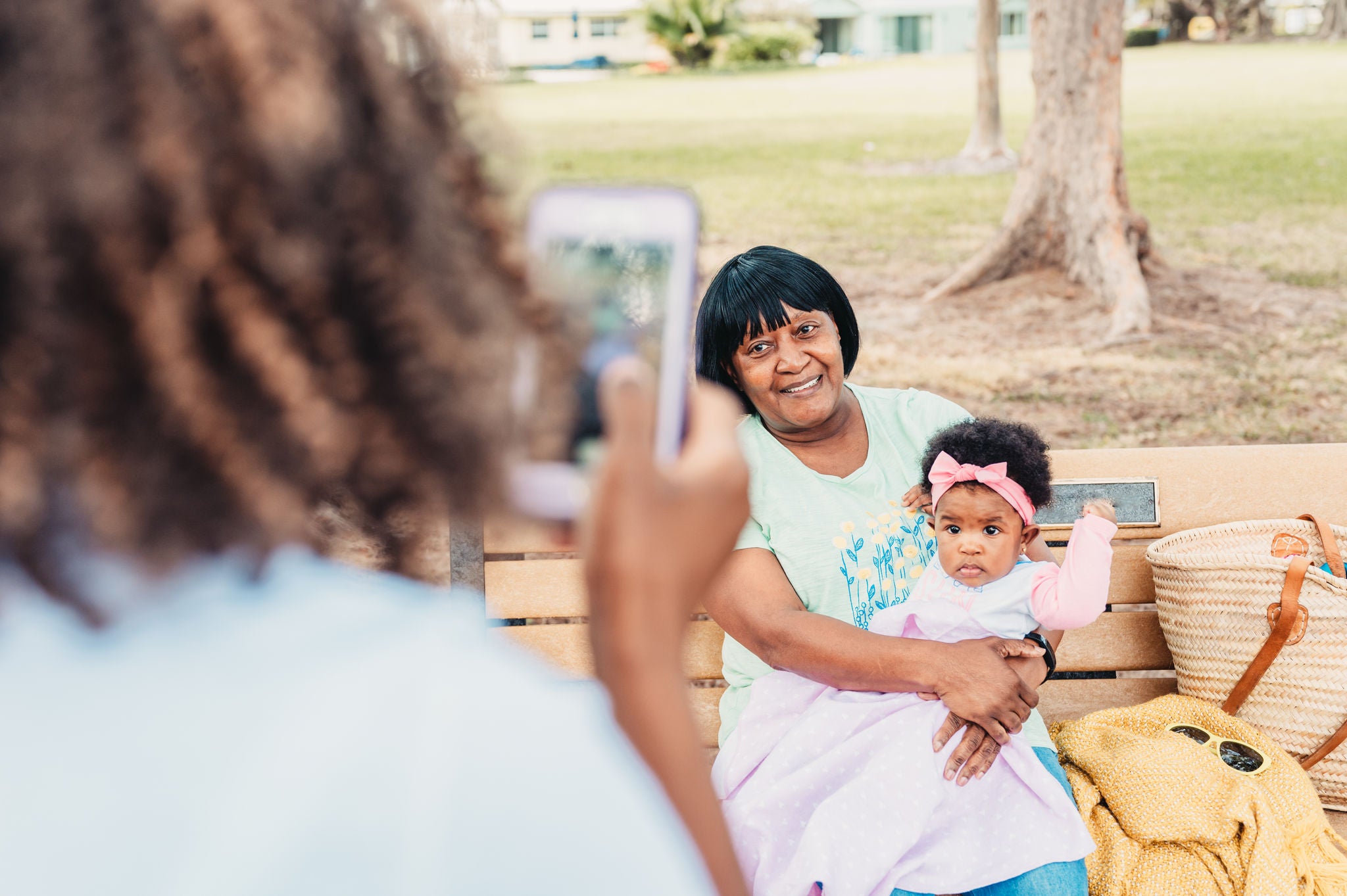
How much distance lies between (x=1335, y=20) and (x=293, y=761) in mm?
35572

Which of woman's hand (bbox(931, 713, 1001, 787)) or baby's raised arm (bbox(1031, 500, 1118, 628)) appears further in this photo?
baby's raised arm (bbox(1031, 500, 1118, 628))

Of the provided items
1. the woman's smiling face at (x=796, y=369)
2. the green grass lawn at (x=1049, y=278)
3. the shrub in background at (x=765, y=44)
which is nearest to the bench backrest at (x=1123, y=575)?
the woman's smiling face at (x=796, y=369)

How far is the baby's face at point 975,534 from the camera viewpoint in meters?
2.41

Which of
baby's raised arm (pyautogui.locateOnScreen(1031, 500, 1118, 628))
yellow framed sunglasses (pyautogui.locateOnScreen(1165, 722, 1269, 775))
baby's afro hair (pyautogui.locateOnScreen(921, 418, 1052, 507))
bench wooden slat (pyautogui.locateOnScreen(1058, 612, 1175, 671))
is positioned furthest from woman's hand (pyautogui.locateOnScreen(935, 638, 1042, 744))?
bench wooden slat (pyautogui.locateOnScreen(1058, 612, 1175, 671))

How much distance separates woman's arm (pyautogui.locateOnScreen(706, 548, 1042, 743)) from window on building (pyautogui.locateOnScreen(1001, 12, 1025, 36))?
47051 mm

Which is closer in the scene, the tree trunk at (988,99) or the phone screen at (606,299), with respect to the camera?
the phone screen at (606,299)

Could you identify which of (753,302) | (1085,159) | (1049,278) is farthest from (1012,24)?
(753,302)

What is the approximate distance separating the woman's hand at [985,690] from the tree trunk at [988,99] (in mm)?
11770

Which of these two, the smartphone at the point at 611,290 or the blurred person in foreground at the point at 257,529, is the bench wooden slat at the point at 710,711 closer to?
the smartphone at the point at 611,290

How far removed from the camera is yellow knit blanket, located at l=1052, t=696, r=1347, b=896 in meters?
2.24

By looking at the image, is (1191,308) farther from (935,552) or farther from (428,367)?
(428,367)

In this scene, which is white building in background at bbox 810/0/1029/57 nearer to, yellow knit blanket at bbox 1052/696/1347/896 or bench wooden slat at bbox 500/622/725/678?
bench wooden slat at bbox 500/622/725/678

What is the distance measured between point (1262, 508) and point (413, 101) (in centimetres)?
269

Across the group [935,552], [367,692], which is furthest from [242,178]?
[935,552]
